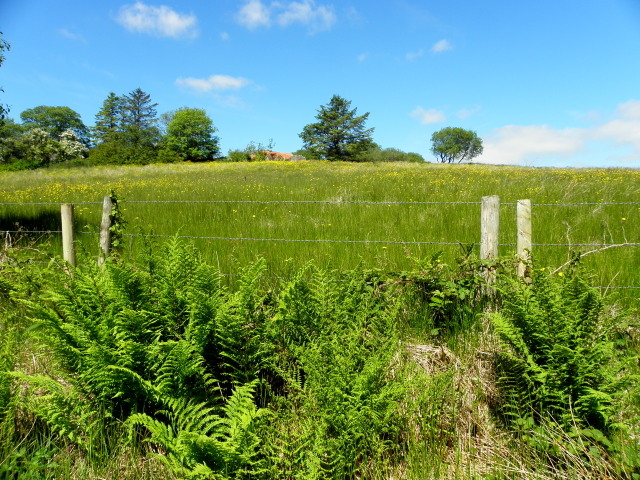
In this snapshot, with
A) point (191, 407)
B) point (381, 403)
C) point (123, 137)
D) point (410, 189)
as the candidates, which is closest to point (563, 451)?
point (381, 403)

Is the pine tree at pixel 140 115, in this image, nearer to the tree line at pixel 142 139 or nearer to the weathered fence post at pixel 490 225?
the tree line at pixel 142 139

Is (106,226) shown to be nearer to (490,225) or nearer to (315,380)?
(315,380)

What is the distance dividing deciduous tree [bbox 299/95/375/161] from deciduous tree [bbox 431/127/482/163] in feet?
159

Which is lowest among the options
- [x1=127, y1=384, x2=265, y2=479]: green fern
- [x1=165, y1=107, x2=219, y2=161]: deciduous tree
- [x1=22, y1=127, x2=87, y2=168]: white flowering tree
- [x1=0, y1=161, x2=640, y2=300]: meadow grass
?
[x1=127, y1=384, x2=265, y2=479]: green fern

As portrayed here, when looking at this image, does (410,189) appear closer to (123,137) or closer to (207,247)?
(207,247)

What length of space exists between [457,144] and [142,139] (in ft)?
265

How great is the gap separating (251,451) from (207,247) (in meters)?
3.90

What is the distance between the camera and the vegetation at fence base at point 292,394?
191cm

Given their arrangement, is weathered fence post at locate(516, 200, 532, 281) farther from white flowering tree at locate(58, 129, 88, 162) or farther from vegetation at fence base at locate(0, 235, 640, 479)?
white flowering tree at locate(58, 129, 88, 162)

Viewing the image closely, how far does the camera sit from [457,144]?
111 meters

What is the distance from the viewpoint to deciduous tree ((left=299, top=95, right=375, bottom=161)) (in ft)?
229

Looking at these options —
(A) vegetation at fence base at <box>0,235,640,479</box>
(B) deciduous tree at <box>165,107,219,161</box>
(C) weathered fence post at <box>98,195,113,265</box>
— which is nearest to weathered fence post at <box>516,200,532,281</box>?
(A) vegetation at fence base at <box>0,235,640,479</box>

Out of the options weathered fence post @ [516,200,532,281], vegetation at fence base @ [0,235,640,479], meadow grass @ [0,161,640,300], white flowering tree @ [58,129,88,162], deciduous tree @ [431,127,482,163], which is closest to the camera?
vegetation at fence base @ [0,235,640,479]

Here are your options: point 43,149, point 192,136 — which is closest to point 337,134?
point 192,136
